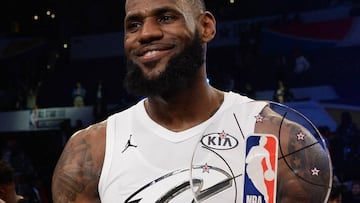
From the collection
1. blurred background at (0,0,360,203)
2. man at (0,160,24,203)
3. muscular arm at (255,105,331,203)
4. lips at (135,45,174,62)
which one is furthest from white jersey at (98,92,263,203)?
blurred background at (0,0,360,203)

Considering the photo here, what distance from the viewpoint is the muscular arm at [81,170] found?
1.59 metres

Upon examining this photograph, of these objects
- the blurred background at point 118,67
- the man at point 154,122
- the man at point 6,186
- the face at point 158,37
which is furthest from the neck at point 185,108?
the blurred background at point 118,67

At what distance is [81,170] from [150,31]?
16.8 inches

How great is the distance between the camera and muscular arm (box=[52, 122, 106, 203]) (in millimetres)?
1587

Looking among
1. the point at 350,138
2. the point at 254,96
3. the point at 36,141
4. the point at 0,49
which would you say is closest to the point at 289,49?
the point at 254,96

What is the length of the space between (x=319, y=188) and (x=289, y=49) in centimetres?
822

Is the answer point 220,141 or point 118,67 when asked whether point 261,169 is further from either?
point 118,67

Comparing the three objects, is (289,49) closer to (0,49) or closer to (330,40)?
(330,40)

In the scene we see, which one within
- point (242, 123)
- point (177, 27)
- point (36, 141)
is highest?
point (177, 27)

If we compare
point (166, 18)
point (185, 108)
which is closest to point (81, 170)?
point (185, 108)

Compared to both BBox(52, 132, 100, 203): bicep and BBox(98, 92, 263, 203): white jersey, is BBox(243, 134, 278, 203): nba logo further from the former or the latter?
BBox(52, 132, 100, 203): bicep

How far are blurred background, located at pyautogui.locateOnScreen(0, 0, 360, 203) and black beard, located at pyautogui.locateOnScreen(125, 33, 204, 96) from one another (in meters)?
4.89

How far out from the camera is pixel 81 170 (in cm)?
161

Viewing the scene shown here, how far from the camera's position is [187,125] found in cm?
162
